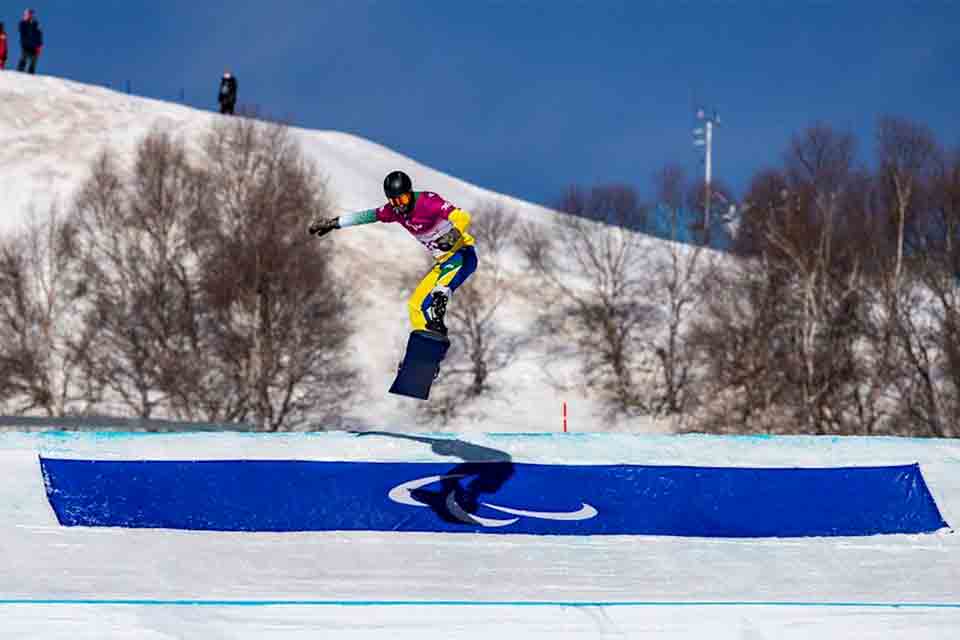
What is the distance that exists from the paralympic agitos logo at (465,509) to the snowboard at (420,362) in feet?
3.55

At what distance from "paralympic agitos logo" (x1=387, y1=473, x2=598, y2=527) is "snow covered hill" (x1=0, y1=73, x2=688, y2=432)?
76.3 ft

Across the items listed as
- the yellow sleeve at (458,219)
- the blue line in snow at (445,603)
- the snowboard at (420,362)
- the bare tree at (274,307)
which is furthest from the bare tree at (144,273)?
the blue line in snow at (445,603)

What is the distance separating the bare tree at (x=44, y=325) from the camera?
1316 inches

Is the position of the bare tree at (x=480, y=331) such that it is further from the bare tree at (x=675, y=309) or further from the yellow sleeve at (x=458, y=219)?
the yellow sleeve at (x=458, y=219)

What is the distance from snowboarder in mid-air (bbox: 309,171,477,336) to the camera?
906 cm

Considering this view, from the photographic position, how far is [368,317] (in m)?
38.6

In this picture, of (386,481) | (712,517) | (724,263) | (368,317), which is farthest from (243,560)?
(724,263)

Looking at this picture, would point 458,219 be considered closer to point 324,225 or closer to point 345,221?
point 345,221

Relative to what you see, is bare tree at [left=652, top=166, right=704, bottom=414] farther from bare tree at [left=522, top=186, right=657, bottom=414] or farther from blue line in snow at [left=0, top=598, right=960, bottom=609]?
blue line in snow at [left=0, top=598, right=960, bottom=609]

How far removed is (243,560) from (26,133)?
4093 centimetres

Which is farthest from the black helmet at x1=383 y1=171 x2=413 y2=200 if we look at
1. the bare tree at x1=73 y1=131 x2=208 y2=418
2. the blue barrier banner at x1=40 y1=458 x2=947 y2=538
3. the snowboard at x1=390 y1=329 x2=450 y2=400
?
the bare tree at x1=73 y1=131 x2=208 y2=418

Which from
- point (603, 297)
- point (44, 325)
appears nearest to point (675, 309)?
point (603, 297)

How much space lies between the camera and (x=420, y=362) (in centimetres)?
920

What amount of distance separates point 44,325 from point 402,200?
28618 mm
